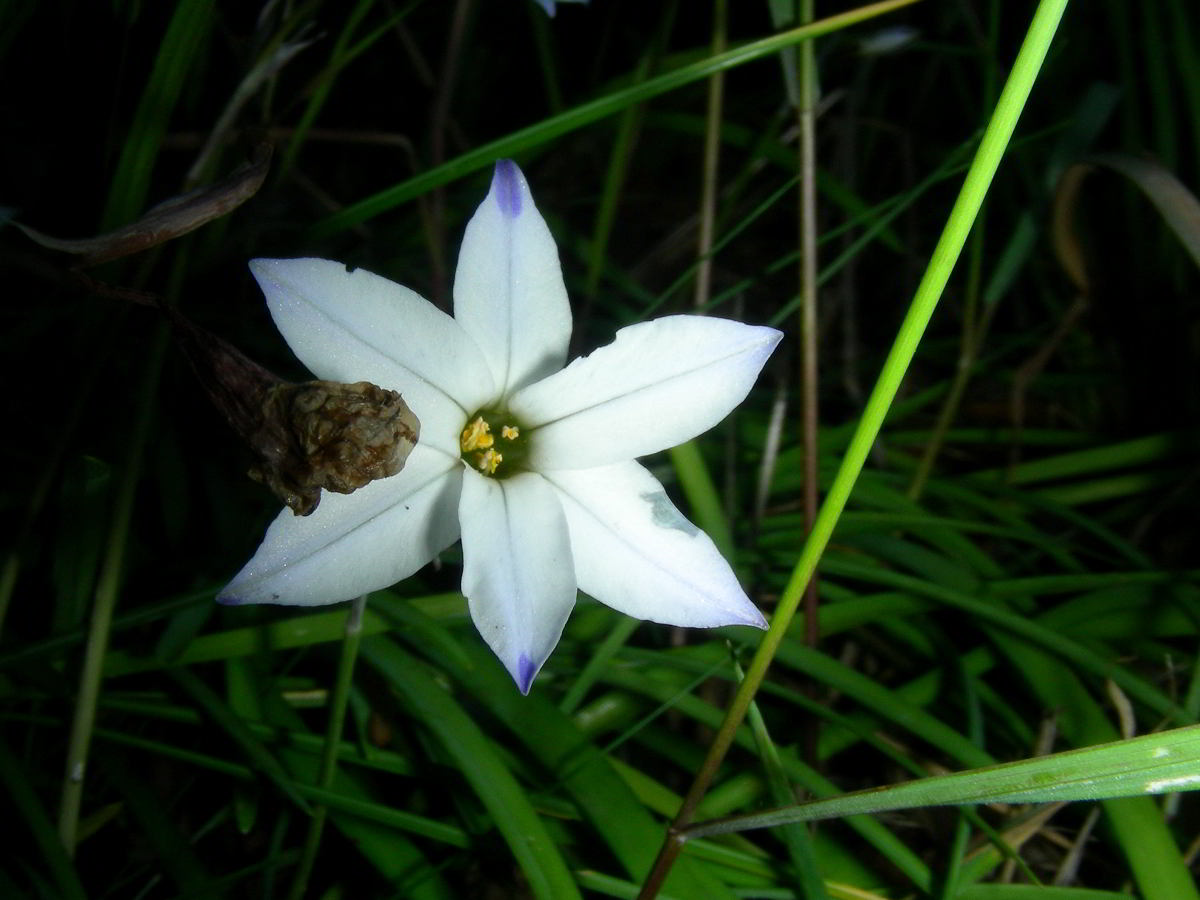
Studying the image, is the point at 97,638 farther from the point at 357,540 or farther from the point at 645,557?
the point at 645,557

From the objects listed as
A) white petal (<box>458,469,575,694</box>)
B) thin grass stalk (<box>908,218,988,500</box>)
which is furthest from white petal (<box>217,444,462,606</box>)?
thin grass stalk (<box>908,218,988,500</box>)

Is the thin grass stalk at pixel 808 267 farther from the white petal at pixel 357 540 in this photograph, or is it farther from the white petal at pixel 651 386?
the white petal at pixel 357 540

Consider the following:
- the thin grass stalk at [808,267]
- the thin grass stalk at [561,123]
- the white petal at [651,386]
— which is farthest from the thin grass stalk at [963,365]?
the white petal at [651,386]

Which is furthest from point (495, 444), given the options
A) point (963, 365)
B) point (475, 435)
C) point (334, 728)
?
point (963, 365)

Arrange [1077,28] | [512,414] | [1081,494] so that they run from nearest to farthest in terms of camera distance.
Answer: [512,414] → [1081,494] → [1077,28]

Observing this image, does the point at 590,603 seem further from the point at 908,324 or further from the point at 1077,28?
the point at 1077,28

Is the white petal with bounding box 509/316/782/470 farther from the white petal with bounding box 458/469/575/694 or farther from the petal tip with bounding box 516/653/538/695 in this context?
the petal tip with bounding box 516/653/538/695

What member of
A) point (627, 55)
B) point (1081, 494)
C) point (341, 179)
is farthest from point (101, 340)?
point (1081, 494)
